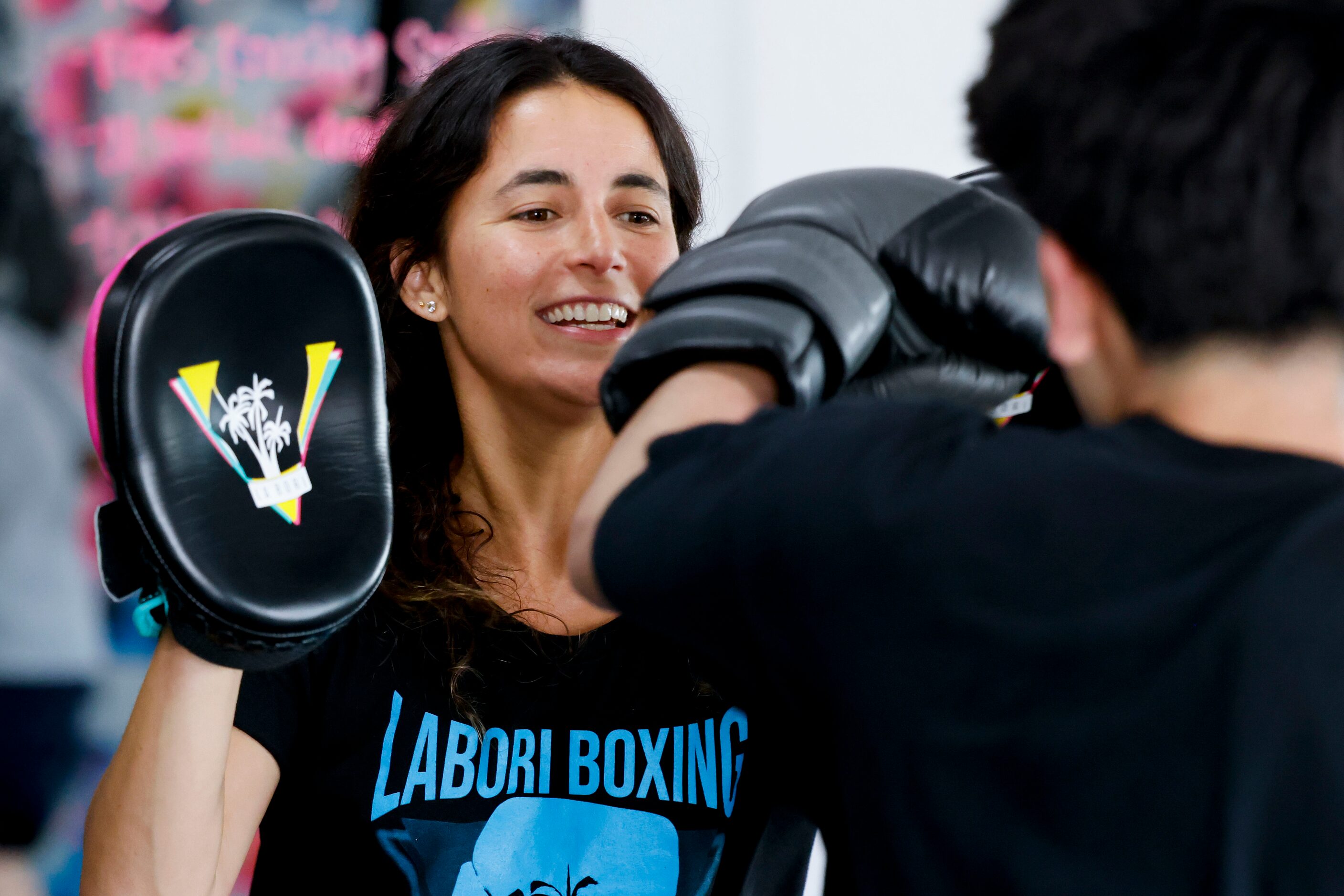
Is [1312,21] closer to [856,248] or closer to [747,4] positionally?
[856,248]

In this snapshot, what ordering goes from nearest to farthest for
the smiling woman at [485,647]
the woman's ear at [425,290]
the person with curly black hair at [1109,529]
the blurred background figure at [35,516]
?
the person with curly black hair at [1109,529] < the smiling woman at [485,647] < the woman's ear at [425,290] < the blurred background figure at [35,516]

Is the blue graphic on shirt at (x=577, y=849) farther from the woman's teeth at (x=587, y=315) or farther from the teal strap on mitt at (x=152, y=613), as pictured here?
the woman's teeth at (x=587, y=315)

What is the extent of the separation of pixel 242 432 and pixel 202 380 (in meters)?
0.04

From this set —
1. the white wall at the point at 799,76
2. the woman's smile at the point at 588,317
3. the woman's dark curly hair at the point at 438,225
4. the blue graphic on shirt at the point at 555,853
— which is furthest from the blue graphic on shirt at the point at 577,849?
the white wall at the point at 799,76

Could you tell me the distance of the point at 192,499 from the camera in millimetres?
740

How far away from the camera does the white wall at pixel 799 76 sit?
80.2 inches

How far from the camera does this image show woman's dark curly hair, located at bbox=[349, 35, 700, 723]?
117 cm

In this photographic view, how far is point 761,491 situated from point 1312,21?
0.90 ft

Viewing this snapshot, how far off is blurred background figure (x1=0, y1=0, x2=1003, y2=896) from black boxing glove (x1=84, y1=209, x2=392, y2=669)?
2.30ft

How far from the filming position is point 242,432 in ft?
2.52

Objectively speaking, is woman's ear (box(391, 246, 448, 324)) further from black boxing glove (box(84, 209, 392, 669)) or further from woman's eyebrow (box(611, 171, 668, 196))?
black boxing glove (box(84, 209, 392, 669))

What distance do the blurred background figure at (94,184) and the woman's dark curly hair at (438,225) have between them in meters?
0.21

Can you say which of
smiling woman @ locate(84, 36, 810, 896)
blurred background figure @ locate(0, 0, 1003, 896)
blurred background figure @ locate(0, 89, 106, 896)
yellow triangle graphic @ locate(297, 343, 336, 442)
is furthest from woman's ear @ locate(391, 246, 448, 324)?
blurred background figure @ locate(0, 89, 106, 896)

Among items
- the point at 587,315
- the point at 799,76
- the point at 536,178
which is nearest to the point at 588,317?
the point at 587,315
